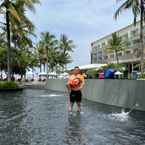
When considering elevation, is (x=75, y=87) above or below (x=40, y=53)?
below

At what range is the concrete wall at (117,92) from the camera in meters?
18.0

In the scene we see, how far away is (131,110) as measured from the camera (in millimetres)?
17906

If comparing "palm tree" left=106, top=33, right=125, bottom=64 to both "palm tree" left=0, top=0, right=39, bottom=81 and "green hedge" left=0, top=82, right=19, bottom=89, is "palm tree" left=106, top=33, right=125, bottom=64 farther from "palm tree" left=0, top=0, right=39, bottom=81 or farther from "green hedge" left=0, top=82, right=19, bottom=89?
"green hedge" left=0, top=82, right=19, bottom=89

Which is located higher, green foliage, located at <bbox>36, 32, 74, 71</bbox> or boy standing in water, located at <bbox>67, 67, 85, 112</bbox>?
green foliage, located at <bbox>36, 32, 74, 71</bbox>

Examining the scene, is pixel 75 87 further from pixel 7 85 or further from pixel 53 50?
pixel 53 50

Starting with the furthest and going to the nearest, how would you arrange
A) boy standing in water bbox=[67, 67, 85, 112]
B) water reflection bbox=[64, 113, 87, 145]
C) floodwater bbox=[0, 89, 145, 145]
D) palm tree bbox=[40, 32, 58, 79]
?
palm tree bbox=[40, 32, 58, 79], boy standing in water bbox=[67, 67, 85, 112], floodwater bbox=[0, 89, 145, 145], water reflection bbox=[64, 113, 87, 145]

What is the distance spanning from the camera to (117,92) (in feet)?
68.6

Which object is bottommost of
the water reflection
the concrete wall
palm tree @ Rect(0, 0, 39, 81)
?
the water reflection

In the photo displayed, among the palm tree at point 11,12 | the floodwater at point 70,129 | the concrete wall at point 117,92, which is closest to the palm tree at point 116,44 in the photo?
the palm tree at point 11,12

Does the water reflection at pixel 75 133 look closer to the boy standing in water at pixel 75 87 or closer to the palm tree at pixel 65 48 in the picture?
the boy standing in water at pixel 75 87

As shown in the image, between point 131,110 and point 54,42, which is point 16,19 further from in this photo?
point 54,42

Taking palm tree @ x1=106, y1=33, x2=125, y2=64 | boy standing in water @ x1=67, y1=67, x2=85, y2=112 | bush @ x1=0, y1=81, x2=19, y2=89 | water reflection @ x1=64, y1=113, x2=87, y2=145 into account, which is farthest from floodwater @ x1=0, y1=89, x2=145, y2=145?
palm tree @ x1=106, y1=33, x2=125, y2=64

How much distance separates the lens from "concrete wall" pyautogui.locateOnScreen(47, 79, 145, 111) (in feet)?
58.9

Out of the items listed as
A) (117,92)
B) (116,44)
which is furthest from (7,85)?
(116,44)
